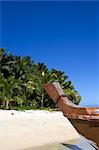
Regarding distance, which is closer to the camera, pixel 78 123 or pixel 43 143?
pixel 78 123

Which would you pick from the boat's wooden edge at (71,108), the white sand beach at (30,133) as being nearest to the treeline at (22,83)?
the white sand beach at (30,133)

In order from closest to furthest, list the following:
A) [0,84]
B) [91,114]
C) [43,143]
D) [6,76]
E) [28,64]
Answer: [91,114] < [43,143] < [0,84] < [6,76] < [28,64]

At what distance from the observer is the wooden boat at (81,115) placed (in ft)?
21.7

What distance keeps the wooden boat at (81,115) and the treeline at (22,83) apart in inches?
1071

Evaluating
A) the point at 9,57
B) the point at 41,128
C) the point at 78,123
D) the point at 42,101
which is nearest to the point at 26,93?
the point at 42,101

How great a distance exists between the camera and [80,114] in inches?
268

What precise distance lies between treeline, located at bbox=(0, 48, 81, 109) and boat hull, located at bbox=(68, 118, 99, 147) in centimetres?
2751

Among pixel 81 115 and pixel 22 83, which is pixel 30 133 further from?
pixel 22 83

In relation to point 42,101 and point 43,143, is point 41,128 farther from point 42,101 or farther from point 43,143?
point 42,101

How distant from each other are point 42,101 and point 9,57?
Answer: 629 centimetres

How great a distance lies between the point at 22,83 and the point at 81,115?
31.6m

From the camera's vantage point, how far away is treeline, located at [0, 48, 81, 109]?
35.1 meters

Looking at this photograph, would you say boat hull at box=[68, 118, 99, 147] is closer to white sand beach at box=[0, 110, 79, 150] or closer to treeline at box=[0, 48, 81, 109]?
white sand beach at box=[0, 110, 79, 150]

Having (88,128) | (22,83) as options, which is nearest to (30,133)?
(88,128)
